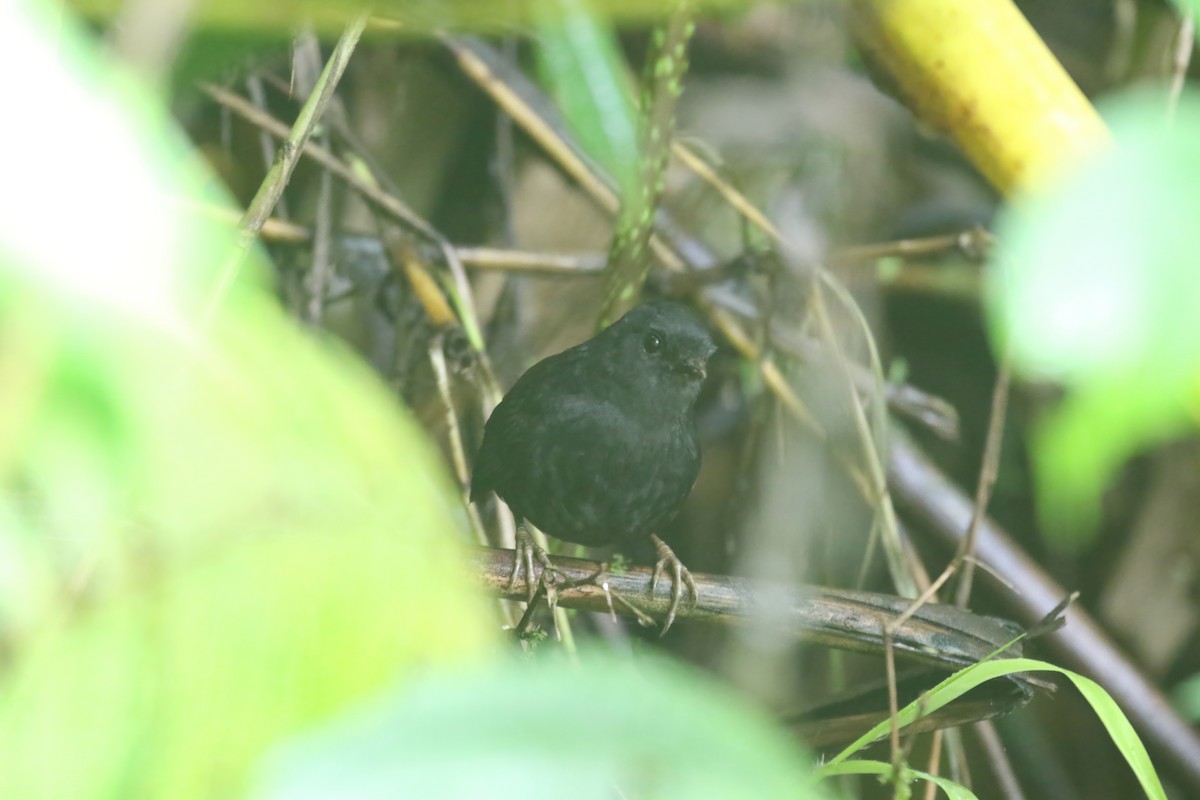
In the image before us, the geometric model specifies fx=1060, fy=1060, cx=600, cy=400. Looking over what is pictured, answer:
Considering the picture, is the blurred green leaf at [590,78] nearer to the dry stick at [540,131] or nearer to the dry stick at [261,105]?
the dry stick at [261,105]

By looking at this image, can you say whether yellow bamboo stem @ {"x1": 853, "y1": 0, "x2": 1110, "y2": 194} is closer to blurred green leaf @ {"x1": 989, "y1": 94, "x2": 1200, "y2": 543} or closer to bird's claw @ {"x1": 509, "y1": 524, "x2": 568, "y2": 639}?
bird's claw @ {"x1": 509, "y1": 524, "x2": 568, "y2": 639}

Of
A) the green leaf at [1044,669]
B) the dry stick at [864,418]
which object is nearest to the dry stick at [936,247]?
the dry stick at [864,418]

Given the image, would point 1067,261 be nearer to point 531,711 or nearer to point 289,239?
point 531,711

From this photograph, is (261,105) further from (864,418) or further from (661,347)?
(864,418)

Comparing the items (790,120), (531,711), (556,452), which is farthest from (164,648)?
(790,120)

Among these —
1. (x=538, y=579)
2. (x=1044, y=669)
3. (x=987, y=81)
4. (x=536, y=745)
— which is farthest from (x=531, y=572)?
(x=536, y=745)

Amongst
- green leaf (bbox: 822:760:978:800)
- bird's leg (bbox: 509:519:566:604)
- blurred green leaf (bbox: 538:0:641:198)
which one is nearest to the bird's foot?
bird's leg (bbox: 509:519:566:604)
